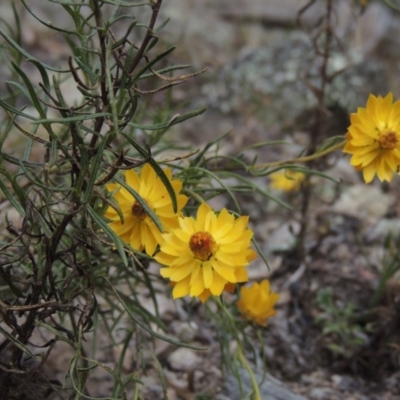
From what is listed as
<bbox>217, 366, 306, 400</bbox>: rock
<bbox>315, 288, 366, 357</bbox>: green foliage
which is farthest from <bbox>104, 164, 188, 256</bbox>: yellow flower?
<bbox>315, 288, 366, 357</bbox>: green foliage

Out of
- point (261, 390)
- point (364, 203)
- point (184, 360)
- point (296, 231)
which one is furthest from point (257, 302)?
point (364, 203)

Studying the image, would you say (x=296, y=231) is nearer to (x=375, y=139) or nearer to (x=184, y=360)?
(x=184, y=360)

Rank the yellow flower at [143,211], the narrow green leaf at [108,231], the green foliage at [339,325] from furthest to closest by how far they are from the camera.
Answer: the green foliage at [339,325]
the yellow flower at [143,211]
the narrow green leaf at [108,231]

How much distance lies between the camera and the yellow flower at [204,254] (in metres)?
1.02

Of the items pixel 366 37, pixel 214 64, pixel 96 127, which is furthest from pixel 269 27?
pixel 96 127

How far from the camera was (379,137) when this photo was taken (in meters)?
1.13

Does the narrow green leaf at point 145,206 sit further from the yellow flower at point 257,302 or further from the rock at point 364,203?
the rock at point 364,203

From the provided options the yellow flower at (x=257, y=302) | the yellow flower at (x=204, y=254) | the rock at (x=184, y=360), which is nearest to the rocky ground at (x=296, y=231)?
the rock at (x=184, y=360)

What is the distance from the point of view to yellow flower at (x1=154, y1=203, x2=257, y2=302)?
1.02m

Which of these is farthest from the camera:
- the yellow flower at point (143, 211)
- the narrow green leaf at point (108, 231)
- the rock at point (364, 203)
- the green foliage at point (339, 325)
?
the rock at point (364, 203)

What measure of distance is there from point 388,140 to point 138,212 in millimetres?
445

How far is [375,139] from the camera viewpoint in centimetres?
114

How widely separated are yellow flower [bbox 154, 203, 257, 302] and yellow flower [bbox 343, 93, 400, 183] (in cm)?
26

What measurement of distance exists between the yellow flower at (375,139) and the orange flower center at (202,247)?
30cm
